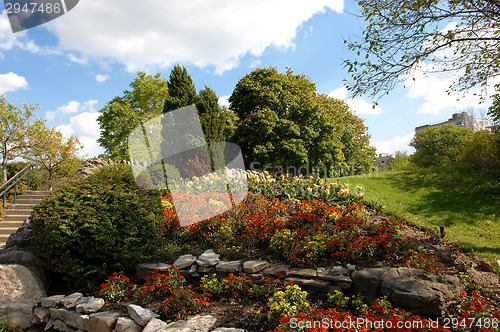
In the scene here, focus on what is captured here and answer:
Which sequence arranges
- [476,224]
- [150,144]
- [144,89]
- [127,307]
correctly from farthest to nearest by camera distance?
[144,89]
[150,144]
[476,224]
[127,307]

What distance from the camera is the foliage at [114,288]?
14.2 feet

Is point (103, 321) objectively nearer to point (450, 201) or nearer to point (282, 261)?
point (282, 261)

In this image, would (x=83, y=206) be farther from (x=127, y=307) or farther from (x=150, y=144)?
(x=150, y=144)

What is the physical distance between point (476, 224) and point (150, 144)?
21.0 meters

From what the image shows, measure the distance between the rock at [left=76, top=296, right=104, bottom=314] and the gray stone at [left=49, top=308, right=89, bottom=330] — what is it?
77 millimetres

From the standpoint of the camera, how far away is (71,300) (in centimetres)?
432

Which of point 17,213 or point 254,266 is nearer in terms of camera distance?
point 254,266

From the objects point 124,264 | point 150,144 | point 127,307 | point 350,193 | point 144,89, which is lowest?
point 127,307

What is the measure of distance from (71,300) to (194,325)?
221 centimetres

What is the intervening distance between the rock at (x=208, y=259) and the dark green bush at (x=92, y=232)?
2.82 ft

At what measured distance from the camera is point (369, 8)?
6.34 m

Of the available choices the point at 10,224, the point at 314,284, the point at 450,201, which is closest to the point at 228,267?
the point at 314,284

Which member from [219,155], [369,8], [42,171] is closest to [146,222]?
[219,155]

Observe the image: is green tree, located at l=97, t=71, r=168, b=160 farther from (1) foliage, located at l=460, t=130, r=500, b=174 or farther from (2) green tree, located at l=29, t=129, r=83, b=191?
(1) foliage, located at l=460, t=130, r=500, b=174
